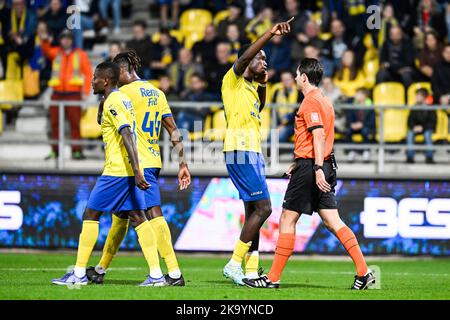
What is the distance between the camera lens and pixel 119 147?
1123 cm

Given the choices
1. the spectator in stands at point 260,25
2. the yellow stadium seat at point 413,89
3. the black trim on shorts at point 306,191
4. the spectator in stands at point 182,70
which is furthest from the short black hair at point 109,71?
the spectator in stands at point 260,25

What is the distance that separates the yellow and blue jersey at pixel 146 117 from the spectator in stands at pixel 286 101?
19.7 ft

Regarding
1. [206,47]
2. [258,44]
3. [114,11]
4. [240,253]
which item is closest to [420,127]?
[206,47]

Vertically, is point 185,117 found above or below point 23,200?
above

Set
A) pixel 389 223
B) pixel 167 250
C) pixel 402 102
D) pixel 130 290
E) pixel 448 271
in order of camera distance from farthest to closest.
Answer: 1. pixel 402 102
2. pixel 389 223
3. pixel 448 271
4. pixel 167 250
5. pixel 130 290

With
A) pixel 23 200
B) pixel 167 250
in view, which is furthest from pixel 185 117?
pixel 167 250

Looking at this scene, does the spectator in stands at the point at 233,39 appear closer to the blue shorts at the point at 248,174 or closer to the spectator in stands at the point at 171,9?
the spectator in stands at the point at 171,9

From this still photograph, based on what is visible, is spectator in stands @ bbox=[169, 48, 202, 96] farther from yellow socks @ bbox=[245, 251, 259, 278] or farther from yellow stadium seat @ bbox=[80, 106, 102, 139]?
yellow socks @ bbox=[245, 251, 259, 278]

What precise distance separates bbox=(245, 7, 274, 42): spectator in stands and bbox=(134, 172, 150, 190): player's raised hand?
11206 mm

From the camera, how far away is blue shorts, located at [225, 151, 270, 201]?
11.7m

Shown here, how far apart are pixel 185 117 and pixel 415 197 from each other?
12.7 ft

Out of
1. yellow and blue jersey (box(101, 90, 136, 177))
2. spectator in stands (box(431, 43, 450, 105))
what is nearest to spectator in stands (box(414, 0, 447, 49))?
spectator in stands (box(431, 43, 450, 105))
